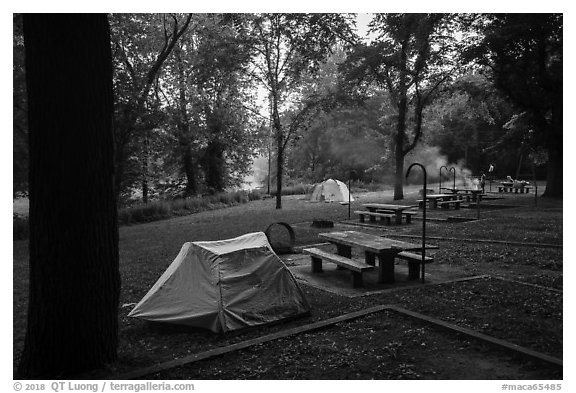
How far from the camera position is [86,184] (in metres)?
3.79

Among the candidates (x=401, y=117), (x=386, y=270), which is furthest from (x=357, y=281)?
(x=401, y=117)

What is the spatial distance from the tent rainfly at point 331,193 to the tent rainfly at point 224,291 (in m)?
16.9

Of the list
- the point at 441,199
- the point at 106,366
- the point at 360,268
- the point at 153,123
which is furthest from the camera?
the point at 153,123

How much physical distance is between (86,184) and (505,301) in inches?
194

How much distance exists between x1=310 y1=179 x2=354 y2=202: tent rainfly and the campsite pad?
1403 centimetres

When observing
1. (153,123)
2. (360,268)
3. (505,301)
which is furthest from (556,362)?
(153,123)

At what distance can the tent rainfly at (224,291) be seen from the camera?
5.07 m

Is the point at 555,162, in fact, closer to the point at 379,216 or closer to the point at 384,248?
the point at 379,216

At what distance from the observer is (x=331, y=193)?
2262 cm

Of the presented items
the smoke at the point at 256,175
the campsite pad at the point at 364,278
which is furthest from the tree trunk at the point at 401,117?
the campsite pad at the point at 364,278

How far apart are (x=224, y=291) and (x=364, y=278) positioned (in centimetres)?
288

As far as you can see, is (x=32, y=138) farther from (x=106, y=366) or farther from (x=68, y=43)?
(x=106, y=366)

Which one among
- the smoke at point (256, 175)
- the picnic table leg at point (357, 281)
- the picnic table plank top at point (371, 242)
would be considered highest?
the smoke at point (256, 175)

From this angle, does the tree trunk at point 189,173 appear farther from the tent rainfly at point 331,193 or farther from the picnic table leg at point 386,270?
the picnic table leg at point 386,270
